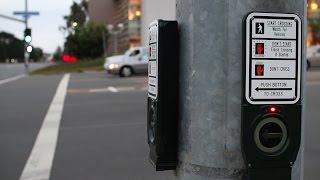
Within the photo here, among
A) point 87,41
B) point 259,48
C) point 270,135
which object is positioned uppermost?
point 87,41

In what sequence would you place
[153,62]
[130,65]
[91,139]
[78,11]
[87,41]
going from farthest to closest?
[78,11] → [87,41] → [130,65] → [91,139] → [153,62]

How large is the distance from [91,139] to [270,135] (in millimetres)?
7040

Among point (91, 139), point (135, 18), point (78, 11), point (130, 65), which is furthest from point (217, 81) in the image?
point (78, 11)

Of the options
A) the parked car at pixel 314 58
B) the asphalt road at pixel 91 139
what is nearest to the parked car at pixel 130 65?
the parked car at pixel 314 58

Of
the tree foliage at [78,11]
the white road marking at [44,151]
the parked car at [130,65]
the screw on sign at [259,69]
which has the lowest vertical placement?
the white road marking at [44,151]

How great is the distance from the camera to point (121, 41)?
6062cm

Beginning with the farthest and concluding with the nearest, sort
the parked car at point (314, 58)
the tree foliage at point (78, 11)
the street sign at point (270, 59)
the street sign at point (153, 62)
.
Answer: the tree foliage at point (78, 11), the parked car at point (314, 58), the street sign at point (153, 62), the street sign at point (270, 59)

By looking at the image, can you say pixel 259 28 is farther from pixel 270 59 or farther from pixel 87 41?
pixel 87 41

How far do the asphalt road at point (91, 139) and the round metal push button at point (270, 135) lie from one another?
83 cm

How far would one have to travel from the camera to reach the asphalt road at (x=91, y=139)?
6535mm

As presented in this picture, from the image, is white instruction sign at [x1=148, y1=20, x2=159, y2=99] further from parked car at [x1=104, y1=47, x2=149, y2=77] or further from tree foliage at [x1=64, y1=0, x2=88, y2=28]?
tree foliage at [x1=64, y1=0, x2=88, y2=28]

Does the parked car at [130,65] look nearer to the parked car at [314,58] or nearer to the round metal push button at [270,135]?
the parked car at [314,58]

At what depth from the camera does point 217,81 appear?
6.86 ft

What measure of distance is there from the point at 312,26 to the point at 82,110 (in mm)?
39341
